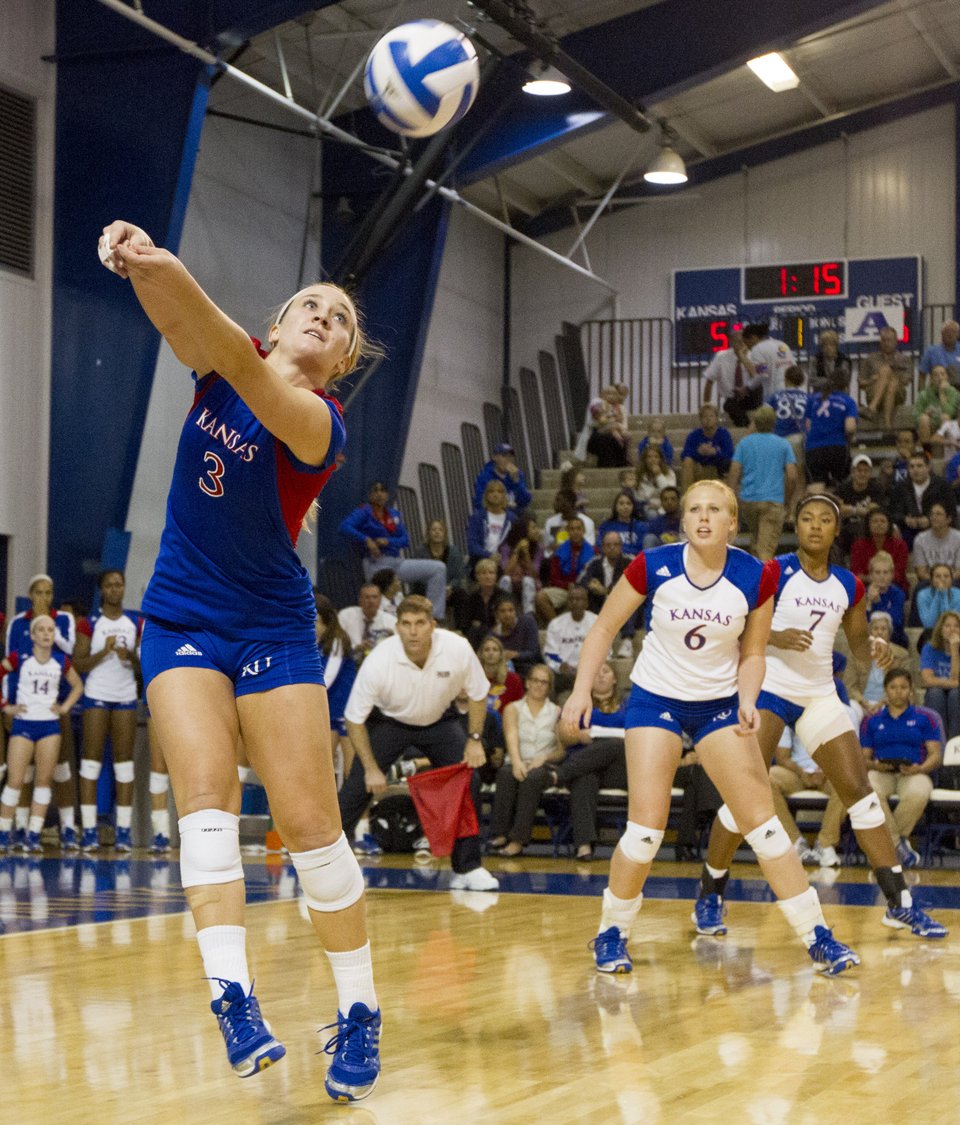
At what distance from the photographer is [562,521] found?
57.3ft

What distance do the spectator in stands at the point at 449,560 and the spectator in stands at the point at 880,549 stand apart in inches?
156

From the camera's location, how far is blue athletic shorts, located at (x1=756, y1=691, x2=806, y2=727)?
23.4ft

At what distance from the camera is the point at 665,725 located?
6133 mm

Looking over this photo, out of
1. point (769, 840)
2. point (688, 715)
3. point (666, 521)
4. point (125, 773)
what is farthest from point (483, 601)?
point (769, 840)

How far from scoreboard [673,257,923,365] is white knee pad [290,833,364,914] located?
63.1ft

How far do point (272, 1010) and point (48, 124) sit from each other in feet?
39.9

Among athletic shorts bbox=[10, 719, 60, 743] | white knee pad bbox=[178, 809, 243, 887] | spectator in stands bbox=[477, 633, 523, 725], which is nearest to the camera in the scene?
white knee pad bbox=[178, 809, 243, 887]

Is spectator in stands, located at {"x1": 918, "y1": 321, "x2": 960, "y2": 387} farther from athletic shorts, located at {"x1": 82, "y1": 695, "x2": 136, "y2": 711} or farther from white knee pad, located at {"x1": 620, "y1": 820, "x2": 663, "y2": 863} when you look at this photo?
white knee pad, located at {"x1": 620, "y1": 820, "x2": 663, "y2": 863}

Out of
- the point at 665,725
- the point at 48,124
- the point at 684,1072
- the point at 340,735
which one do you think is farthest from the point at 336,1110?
the point at 48,124

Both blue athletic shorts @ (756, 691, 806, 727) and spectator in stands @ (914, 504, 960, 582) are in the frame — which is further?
spectator in stands @ (914, 504, 960, 582)

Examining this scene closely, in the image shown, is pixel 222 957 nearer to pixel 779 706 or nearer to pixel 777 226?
pixel 779 706

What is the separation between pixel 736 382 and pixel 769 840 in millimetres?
14363

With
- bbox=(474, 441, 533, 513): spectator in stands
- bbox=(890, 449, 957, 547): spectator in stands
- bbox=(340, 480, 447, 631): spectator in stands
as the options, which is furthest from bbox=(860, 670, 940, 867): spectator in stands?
bbox=(474, 441, 533, 513): spectator in stands

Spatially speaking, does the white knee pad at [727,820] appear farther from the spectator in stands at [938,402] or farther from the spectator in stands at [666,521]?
the spectator in stands at [938,402]
